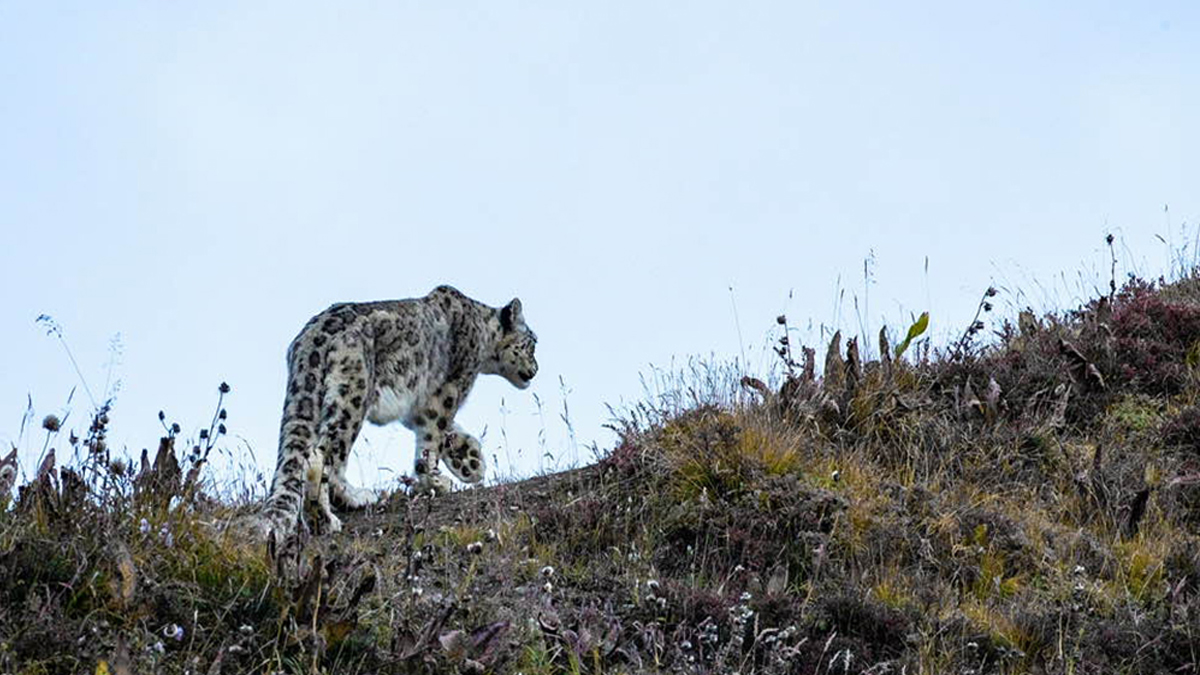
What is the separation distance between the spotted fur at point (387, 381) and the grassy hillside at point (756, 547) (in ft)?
1.73

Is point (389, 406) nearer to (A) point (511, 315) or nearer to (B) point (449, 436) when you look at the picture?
(B) point (449, 436)

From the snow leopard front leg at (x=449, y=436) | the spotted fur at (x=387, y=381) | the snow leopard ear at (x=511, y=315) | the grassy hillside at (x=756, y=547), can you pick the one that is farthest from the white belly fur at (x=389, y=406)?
the snow leopard ear at (x=511, y=315)

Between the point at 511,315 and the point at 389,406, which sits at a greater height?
the point at 511,315

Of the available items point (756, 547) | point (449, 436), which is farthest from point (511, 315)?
point (756, 547)

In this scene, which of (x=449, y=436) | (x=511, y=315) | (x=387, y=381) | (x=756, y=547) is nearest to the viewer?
(x=756, y=547)

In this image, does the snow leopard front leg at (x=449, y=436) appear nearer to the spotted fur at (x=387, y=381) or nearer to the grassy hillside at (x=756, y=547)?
the spotted fur at (x=387, y=381)

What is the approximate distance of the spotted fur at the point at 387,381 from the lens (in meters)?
10.4

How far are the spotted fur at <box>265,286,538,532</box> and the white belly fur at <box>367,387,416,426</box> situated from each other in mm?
10

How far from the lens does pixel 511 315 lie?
15164 mm

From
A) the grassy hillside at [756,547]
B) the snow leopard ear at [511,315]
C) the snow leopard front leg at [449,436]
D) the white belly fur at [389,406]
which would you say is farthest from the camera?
the snow leopard ear at [511,315]

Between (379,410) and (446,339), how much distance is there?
5.67 ft

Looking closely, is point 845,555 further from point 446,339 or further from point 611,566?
point 446,339

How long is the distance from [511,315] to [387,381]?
3.24m

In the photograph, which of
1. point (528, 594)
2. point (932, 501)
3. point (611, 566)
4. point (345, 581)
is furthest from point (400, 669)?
point (932, 501)
